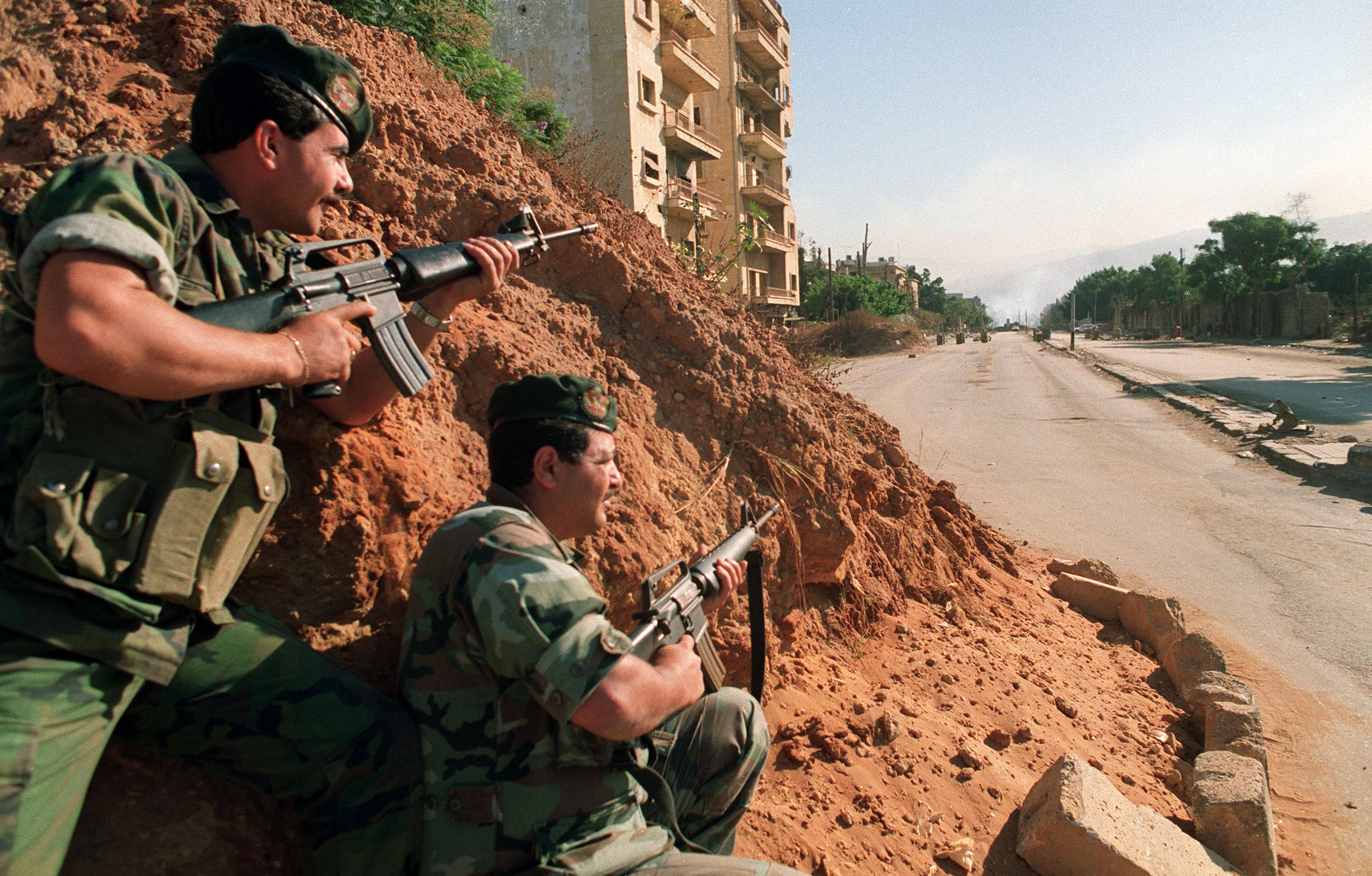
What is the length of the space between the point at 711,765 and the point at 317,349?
4.79 feet

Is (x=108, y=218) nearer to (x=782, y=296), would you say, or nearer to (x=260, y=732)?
(x=260, y=732)

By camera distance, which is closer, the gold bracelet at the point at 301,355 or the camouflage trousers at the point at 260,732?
the camouflage trousers at the point at 260,732

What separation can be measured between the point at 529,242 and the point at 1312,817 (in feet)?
13.3

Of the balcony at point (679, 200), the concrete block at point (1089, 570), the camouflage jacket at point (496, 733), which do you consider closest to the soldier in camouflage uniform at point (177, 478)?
the camouflage jacket at point (496, 733)

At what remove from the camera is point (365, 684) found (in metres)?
1.76

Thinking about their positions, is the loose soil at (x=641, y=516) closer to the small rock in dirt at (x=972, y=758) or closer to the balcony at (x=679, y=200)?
the small rock in dirt at (x=972, y=758)

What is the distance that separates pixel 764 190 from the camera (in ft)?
109

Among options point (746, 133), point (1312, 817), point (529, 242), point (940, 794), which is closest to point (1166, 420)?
point (1312, 817)

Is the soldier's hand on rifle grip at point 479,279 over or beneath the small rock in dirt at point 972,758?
over

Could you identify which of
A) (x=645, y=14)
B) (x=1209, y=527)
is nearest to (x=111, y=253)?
(x=1209, y=527)

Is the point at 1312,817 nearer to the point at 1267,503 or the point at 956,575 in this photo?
the point at 956,575

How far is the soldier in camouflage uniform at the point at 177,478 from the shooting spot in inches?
50.3

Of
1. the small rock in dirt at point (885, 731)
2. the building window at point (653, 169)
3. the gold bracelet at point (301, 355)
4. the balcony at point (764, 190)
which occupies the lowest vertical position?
the small rock in dirt at point (885, 731)

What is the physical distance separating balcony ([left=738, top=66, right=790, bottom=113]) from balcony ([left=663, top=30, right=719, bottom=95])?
4127 millimetres
